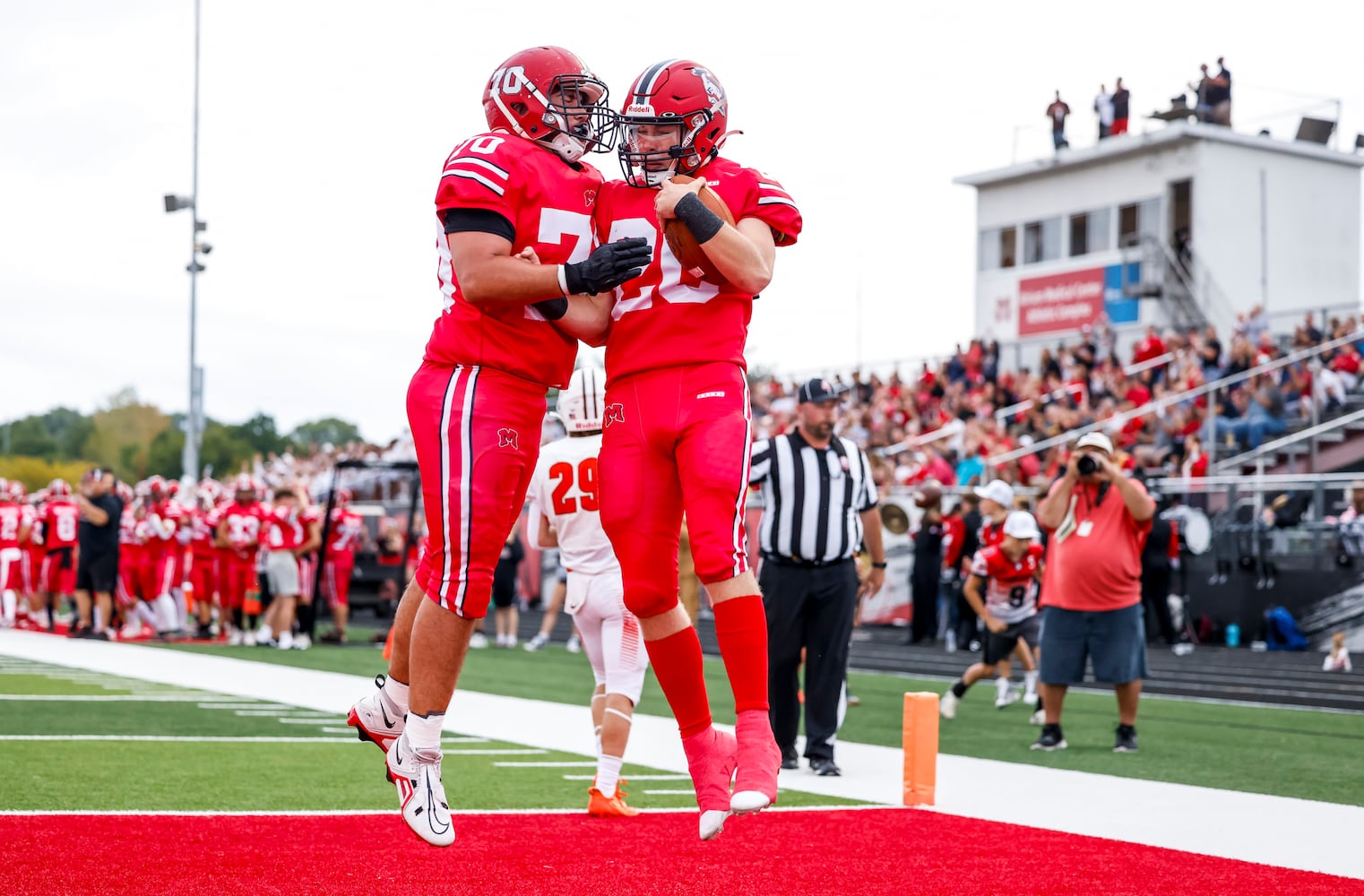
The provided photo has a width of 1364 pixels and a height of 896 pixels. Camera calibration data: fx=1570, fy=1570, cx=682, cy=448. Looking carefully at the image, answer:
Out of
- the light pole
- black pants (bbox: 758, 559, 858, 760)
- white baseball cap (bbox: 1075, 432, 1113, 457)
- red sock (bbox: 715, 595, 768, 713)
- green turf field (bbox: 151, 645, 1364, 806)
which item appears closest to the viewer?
red sock (bbox: 715, 595, 768, 713)

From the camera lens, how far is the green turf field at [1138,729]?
7.89 metres

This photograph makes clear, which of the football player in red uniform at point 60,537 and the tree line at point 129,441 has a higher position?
the tree line at point 129,441

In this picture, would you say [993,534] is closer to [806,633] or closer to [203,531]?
[806,633]

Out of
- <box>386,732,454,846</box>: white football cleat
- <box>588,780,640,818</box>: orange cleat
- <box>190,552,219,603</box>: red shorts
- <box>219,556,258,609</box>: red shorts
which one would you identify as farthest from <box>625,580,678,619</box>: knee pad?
<box>190,552,219,603</box>: red shorts

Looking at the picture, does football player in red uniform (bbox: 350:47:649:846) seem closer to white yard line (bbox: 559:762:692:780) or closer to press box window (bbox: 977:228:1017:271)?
white yard line (bbox: 559:762:692:780)

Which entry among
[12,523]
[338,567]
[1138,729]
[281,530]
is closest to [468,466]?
[1138,729]

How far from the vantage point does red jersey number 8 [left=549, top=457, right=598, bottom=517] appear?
7094mm

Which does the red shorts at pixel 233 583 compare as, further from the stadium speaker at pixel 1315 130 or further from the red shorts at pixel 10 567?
the stadium speaker at pixel 1315 130

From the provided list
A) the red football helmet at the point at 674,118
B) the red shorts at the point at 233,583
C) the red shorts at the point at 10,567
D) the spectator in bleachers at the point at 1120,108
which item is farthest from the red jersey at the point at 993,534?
the spectator in bleachers at the point at 1120,108

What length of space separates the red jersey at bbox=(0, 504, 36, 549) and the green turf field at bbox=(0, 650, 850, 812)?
11118 millimetres

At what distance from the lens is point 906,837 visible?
5543 millimetres

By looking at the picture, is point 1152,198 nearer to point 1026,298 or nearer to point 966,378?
point 1026,298

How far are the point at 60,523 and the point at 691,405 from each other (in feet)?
57.9

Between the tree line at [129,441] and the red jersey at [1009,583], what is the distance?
51.7m
